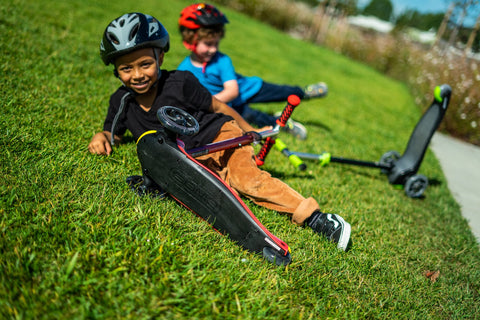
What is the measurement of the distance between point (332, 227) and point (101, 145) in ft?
6.59

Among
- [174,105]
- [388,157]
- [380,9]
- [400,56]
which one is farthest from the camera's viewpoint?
[380,9]

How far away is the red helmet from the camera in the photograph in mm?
3695

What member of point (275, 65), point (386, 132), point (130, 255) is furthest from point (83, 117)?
point (275, 65)

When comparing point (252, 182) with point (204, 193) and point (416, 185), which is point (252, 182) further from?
point (416, 185)

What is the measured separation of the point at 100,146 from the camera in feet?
9.38

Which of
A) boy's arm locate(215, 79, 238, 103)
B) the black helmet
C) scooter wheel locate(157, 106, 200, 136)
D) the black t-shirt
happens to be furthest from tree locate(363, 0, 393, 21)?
scooter wheel locate(157, 106, 200, 136)

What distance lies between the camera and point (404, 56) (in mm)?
15469

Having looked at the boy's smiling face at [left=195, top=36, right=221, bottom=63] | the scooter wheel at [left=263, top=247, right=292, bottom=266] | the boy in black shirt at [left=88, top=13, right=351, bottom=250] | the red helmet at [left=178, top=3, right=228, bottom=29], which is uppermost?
the red helmet at [left=178, top=3, right=228, bottom=29]

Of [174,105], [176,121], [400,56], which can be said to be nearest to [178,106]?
[174,105]

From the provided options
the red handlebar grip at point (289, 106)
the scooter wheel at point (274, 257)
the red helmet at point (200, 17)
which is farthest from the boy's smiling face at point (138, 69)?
the scooter wheel at point (274, 257)

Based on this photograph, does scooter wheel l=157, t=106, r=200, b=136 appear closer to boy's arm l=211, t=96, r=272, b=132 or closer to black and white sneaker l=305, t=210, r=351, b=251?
boy's arm l=211, t=96, r=272, b=132

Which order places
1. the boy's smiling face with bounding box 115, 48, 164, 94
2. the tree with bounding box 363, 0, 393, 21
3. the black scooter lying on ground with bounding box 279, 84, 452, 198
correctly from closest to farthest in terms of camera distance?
1. the boy's smiling face with bounding box 115, 48, 164, 94
2. the black scooter lying on ground with bounding box 279, 84, 452, 198
3. the tree with bounding box 363, 0, 393, 21

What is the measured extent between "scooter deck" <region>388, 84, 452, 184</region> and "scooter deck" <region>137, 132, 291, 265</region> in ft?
8.03

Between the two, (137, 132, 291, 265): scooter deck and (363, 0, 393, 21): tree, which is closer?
(137, 132, 291, 265): scooter deck
